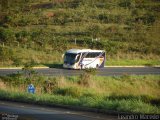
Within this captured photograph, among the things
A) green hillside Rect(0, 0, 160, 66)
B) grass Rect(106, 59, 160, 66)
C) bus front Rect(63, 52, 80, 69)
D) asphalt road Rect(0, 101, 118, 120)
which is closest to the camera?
asphalt road Rect(0, 101, 118, 120)

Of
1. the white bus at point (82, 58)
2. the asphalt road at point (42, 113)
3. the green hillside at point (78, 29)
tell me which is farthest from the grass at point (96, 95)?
the green hillside at point (78, 29)

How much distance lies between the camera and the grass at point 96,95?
18.3 m

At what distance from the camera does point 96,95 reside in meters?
24.0

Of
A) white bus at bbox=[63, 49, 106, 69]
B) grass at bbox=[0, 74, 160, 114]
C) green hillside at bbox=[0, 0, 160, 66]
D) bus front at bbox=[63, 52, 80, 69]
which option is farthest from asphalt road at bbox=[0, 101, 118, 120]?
white bus at bbox=[63, 49, 106, 69]

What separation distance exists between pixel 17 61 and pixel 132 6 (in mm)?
45464

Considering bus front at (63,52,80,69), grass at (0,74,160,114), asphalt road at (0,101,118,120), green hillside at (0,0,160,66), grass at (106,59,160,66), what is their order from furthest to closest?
1. green hillside at (0,0,160,66)
2. grass at (106,59,160,66)
3. bus front at (63,52,80,69)
4. grass at (0,74,160,114)
5. asphalt road at (0,101,118,120)

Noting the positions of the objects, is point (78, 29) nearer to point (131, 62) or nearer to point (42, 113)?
point (131, 62)

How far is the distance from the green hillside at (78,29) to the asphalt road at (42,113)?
96.2ft

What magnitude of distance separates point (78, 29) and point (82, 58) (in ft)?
69.3

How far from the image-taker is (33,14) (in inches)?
3246

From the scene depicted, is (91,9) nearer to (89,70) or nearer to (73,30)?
(73,30)

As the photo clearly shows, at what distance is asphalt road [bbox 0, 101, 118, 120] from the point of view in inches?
630

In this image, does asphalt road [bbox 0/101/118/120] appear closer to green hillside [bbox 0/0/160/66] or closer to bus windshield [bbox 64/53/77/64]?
green hillside [bbox 0/0/160/66]

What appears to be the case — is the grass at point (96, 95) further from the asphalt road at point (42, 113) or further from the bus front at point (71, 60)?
the bus front at point (71, 60)
